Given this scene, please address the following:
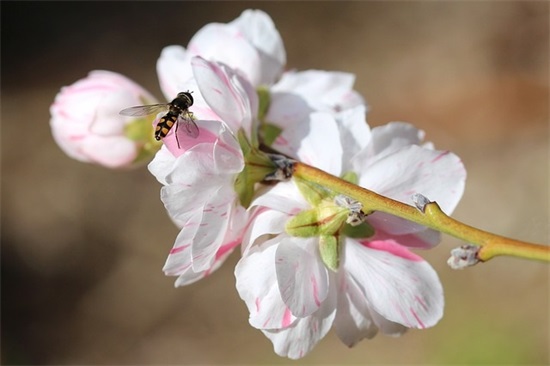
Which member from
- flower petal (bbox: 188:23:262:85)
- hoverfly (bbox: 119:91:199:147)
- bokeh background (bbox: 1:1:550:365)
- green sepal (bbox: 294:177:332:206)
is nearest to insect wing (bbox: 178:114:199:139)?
hoverfly (bbox: 119:91:199:147)

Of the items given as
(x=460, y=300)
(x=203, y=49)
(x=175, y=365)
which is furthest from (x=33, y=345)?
(x=203, y=49)

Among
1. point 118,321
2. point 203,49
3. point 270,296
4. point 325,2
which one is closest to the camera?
point 270,296

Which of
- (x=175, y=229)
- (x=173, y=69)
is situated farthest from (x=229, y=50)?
(x=175, y=229)

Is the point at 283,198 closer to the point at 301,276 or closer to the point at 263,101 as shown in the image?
the point at 301,276

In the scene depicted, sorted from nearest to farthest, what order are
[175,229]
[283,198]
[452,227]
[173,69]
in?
[452,227]
[283,198]
[173,69]
[175,229]

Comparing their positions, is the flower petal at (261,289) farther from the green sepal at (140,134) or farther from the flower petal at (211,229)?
the green sepal at (140,134)

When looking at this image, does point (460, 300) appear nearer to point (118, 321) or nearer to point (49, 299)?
point (118, 321)
